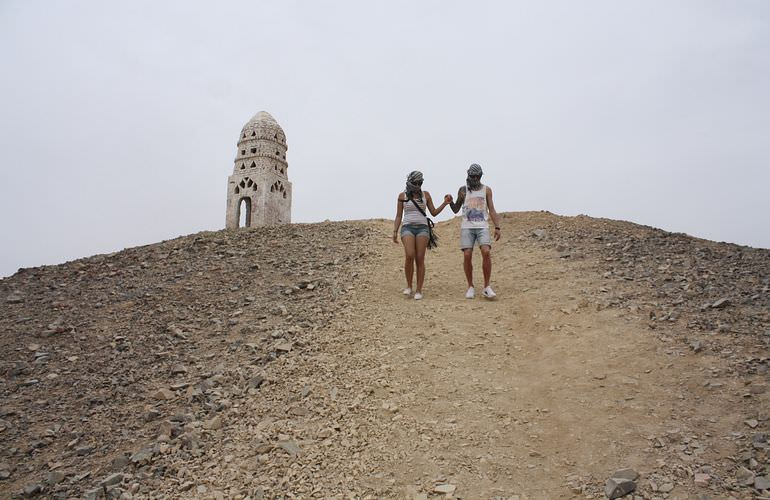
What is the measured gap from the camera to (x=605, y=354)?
5.73m

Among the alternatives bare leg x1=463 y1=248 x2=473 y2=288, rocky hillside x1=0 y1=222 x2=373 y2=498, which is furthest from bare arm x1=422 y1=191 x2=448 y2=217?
rocky hillside x1=0 y1=222 x2=373 y2=498

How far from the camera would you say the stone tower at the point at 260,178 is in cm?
1933

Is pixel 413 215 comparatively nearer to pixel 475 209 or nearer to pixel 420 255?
pixel 420 255

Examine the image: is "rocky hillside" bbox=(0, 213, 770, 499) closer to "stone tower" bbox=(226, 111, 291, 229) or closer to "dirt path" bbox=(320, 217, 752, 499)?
"dirt path" bbox=(320, 217, 752, 499)

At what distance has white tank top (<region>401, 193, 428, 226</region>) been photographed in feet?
27.3

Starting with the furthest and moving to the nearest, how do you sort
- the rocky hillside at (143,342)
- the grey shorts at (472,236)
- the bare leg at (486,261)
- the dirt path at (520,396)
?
the grey shorts at (472,236) → the bare leg at (486,261) → the rocky hillside at (143,342) → the dirt path at (520,396)

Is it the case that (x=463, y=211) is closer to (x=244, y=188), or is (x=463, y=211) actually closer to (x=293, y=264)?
(x=293, y=264)

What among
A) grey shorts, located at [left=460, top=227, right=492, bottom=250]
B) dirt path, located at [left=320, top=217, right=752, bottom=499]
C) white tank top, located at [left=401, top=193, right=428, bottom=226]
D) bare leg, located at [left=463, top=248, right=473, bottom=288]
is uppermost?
white tank top, located at [left=401, top=193, right=428, bottom=226]

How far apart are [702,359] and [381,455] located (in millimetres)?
3663

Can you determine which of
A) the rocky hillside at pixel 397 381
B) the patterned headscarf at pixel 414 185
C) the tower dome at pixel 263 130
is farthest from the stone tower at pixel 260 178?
the patterned headscarf at pixel 414 185

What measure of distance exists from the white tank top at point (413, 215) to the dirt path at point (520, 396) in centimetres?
142

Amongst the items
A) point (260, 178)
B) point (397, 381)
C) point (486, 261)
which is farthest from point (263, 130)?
point (397, 381)

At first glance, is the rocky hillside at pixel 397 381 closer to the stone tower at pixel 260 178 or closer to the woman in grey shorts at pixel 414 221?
the woman in grey shorts at pixel 414 221

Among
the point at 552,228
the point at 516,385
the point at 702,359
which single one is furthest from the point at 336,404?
the point at 552,228
